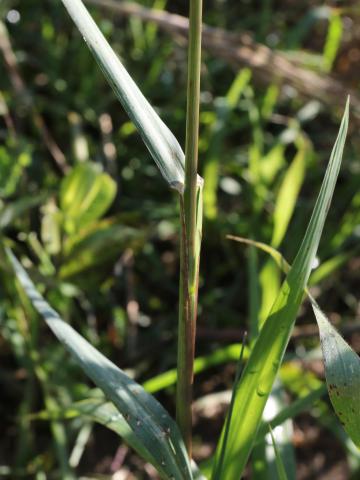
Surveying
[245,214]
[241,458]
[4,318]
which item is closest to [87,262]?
[4,318]

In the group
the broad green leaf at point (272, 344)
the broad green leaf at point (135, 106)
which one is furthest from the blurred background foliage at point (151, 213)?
the broad green leaf at point (135, 106)

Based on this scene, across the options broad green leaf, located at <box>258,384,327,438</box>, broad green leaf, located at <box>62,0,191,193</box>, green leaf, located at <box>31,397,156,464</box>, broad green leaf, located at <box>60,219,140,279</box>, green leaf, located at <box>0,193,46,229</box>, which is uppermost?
broad green leaf, located at <box>62,0,191,193</box>

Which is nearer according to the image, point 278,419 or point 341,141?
point 341,141

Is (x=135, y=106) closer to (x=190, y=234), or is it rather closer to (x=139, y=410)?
(x=190, y=234)

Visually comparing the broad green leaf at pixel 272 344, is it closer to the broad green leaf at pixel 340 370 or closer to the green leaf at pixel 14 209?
the broad green leaf at pixel 340 370

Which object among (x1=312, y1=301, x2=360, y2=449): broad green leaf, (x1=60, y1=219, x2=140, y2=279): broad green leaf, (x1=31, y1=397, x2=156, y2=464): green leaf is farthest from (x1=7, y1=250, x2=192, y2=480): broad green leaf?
(x1=60, y1=219, x2=140, y2=279): broad green leaf

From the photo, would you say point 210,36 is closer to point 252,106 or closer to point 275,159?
point 252,106

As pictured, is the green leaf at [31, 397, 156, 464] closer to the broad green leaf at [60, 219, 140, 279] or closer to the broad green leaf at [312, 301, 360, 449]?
the broad green leaf at [312, 301, 360, 449]

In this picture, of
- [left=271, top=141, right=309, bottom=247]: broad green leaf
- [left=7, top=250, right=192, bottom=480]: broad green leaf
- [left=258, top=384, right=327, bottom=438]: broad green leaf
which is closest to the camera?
[left=7, top=250, right=192, bottom=480]: broad green leaf
